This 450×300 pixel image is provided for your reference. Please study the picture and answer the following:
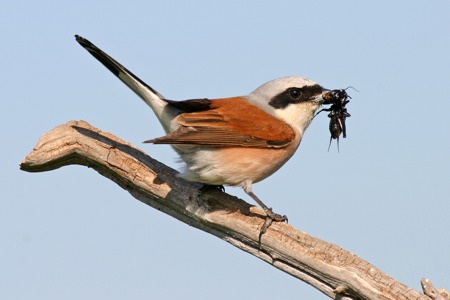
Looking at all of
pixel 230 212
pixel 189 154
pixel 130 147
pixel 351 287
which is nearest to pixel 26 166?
pixel 130 147

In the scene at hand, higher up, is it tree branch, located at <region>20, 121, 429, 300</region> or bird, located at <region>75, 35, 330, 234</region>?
bird, located at <region>75, 35, 330, 234</region>

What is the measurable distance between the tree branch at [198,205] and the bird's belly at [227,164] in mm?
180

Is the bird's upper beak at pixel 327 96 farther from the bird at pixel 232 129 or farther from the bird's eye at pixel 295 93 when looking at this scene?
the bird's eye at pixel 295 93

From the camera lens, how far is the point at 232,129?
598 centimetres

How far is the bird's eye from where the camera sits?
6.37 m

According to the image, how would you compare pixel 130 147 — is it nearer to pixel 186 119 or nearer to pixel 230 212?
pixel 186 119

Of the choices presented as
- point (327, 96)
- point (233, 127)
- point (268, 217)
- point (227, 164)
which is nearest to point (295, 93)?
point (327, 96)

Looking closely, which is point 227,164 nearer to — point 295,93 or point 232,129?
point 232,129

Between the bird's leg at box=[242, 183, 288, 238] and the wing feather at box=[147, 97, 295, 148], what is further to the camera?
the wing feather at box=[147, 97, 295, 148]

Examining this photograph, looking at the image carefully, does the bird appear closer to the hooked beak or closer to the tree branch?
the hooked beak

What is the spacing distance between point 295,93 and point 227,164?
42.3 inches

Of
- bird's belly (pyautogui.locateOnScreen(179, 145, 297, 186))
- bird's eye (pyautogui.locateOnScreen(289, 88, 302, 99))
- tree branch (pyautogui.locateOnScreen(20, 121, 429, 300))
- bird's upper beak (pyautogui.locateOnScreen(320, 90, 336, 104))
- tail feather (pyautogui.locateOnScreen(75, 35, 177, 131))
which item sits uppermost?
bird's upper beak (pyautogui.locateOnScreen(320, 90, 336, 104))

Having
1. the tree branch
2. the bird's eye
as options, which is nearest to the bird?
the bird's eye

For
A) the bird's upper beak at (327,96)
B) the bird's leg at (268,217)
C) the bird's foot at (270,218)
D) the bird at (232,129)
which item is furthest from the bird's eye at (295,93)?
the bird's foot at (270,218)
